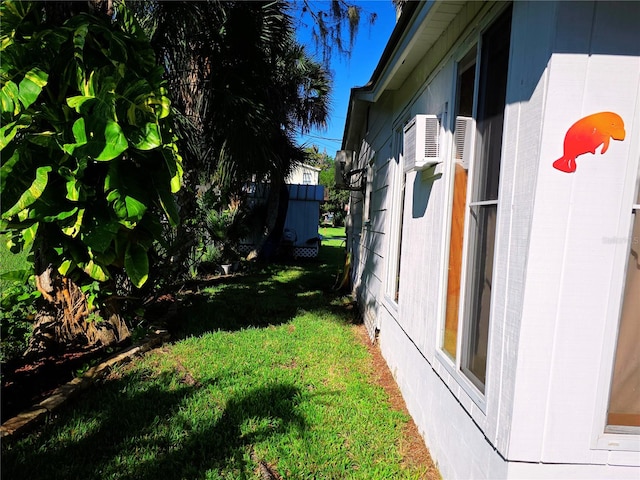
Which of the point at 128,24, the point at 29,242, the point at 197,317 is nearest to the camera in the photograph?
the point at 29,242

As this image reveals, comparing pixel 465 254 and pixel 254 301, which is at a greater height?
pixel 465 254

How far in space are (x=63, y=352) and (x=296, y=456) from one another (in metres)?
2.98

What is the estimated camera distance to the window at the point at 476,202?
2.07 metres

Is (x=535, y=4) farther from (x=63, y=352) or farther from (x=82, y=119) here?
(x=63, y=352)

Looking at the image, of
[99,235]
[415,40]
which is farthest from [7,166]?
[415,40]

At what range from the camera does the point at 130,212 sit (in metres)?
3.30

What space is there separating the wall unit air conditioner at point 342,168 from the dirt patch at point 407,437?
528 cm

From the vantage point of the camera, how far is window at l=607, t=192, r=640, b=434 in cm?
158

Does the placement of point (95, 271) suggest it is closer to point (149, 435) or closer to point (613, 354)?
point (149, 435)

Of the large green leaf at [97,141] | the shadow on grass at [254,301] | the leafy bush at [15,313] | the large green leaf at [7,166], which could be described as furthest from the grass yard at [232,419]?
the large green leaf at [97,141]

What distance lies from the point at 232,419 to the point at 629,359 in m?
2.69

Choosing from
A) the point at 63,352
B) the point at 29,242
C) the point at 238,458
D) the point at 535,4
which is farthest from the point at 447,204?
the point at 63,352

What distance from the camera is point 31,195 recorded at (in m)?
2.97

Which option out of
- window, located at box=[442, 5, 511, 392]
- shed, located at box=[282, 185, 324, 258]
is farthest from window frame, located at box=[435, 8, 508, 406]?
shed, located at box=[282, 185, 324, 258]
